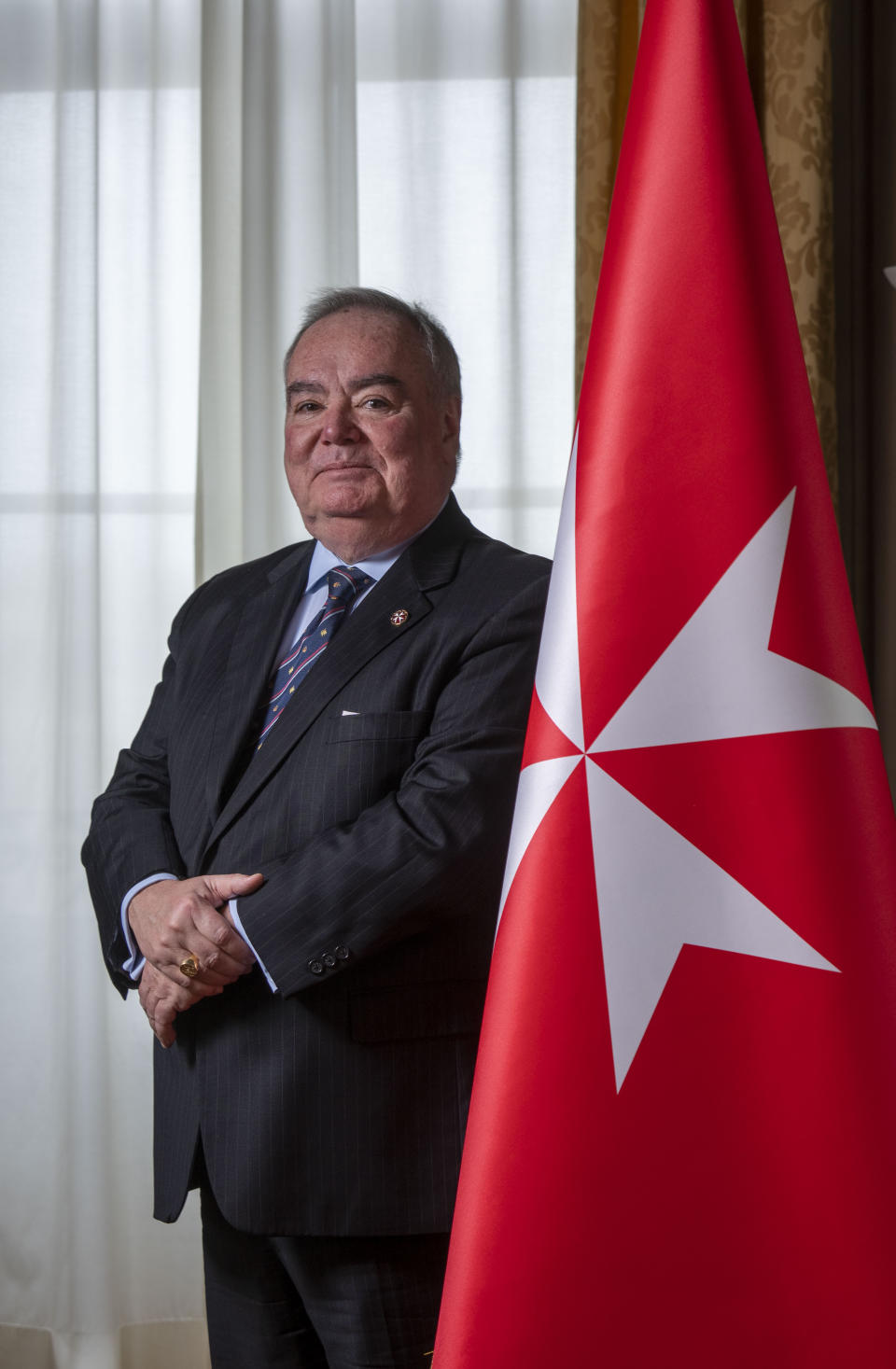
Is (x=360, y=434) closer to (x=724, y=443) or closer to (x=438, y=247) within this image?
(x=724, y=443)

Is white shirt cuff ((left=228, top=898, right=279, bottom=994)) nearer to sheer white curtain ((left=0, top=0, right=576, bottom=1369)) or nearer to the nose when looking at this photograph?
the nose

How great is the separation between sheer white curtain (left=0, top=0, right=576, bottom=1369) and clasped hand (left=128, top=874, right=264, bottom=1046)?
2.88ft

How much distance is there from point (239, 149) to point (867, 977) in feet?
5.89

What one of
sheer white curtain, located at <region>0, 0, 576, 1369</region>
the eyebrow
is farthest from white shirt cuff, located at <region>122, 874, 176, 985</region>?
sheer white curtain, located at <region>0, 0, 576, 1369</region>

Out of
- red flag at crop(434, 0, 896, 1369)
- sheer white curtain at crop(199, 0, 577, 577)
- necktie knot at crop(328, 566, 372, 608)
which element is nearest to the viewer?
red flag at crop(434, 0, 896, 1369)

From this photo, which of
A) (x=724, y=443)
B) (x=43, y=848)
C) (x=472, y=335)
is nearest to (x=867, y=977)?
(x=724, y=443)

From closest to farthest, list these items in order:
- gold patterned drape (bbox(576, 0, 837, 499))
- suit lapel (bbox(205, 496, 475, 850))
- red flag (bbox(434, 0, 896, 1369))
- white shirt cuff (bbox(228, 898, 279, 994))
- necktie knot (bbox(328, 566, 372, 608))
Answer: red flag (bbox(434, 0, 896, 1369)) < white shirt cuff (bbox(228, 898, 279, 994)) < suit lapel (bbox(205, 496, 475, 850)) < necktie knot (bbox(328, 566, 372, 608)) < gold patterned drape (bbox(576, 0, 837, 499))

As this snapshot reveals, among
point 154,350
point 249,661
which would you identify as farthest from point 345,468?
point 154,350

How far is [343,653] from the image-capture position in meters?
1.25

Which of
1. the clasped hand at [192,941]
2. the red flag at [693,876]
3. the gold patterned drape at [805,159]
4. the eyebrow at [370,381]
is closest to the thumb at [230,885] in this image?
the clasped hand at [192,941]

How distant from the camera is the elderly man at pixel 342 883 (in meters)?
1.13

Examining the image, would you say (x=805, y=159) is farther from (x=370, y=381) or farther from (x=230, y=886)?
(x=230, y=886)

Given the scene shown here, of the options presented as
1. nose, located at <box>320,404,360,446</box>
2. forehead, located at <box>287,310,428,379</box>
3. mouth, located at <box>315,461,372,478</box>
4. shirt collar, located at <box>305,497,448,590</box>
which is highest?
forehead, located at <box>287,310,428,379</box>

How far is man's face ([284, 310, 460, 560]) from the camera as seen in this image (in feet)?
4.27
